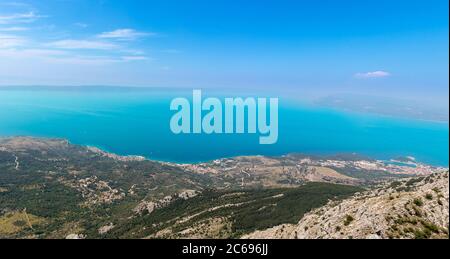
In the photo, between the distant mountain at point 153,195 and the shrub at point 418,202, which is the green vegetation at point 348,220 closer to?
the distant mountain at point 153,195

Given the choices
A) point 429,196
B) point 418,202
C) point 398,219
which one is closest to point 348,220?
point 398,219

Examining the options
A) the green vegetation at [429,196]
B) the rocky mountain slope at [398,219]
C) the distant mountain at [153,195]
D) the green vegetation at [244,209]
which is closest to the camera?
the rocky mountain slope at [398,219]

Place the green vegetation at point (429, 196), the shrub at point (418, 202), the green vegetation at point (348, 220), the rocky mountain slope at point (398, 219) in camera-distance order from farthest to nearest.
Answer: the green vegetation at point (348, 220), the green vegetation at point (429, 196), the shrub at point (418, 202), the rocky mountain slope at point (398, 219)

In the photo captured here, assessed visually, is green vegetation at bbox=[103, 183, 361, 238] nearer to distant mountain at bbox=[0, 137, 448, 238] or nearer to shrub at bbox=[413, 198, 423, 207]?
distant mountain at bbox=[0, 137, 448, 238]

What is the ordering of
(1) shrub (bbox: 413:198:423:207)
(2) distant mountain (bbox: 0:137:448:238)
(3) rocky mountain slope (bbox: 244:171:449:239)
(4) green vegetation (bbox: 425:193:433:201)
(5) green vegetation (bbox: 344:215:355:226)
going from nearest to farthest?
(3) rocky mountain slope (bbox: 244:171:449:239) → (1) shrub (bbox: 413:198:423:207) → (4) green vegetation (bbox: 425:193:433:201) → (5) green vegetation (bbox: 344:215:355:226) → (2) distant mountain (bbox: 0:137:448:238)

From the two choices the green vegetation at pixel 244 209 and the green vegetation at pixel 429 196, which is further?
the green vegetation at pixel 244 209

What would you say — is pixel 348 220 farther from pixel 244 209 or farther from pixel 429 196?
pixel 244 209

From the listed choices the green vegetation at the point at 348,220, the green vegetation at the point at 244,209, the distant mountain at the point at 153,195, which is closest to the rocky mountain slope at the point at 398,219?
the green vegetation at the point at 348,220

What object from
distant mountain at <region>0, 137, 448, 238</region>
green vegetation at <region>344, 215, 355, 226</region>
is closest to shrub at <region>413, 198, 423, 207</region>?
distant mountain at <region>0, 137, 448, 238</region>

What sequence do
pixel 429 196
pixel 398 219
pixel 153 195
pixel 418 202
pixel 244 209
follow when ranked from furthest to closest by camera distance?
pixel 153 195, pixel 244 209, pixel 429 196, pixel 418 202, pixel 398 219
